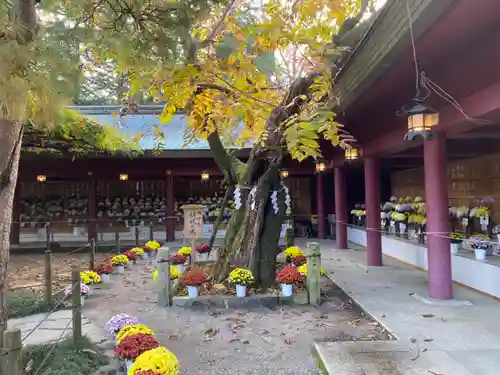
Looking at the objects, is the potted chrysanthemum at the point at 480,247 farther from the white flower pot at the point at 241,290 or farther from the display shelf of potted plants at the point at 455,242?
the white flower pot at the point at 241,290

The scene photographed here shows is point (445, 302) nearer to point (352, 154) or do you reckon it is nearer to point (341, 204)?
point (352, 154)

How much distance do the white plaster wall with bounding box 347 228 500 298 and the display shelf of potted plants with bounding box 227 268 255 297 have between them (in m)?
3.78

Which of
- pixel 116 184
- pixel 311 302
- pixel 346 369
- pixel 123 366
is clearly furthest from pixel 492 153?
pixel 116 184

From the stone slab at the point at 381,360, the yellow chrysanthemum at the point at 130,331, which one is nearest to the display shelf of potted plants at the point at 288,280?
the stone slab at the point at 381,360

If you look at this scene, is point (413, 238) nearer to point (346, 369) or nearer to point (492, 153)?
point (492, 153)

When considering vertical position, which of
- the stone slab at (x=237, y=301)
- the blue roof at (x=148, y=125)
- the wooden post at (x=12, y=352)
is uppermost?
the blue roof at (x=148, y=125)

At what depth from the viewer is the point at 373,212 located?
10.1 meters

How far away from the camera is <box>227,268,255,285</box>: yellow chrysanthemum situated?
720cm

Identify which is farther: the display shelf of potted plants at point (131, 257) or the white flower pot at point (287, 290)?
the display shelf of potted plants at point (131, 257)

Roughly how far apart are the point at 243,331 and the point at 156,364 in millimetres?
2518

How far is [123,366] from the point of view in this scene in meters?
4.30

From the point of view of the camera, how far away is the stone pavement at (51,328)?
5.41 meters

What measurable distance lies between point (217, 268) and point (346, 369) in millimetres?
4622

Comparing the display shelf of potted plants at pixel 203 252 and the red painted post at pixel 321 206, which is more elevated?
the red painted post at pixel 321 206
